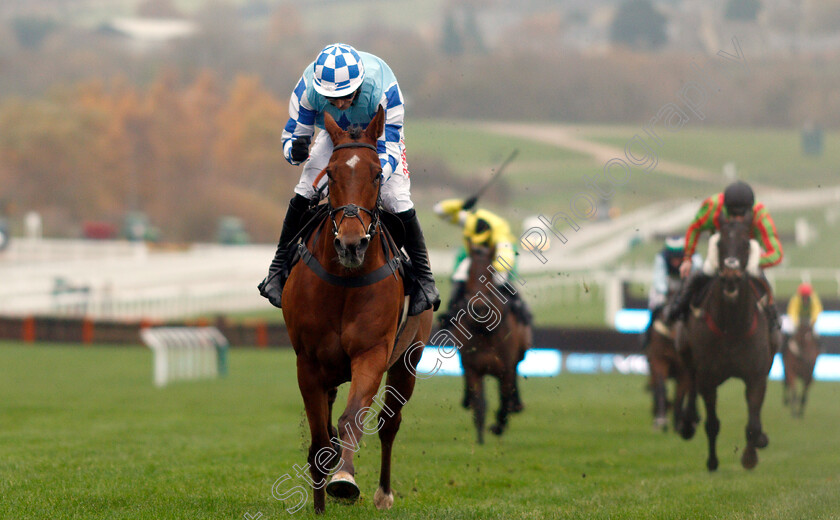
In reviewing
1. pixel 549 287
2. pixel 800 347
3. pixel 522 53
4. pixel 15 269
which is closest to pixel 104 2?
pixel 522 53

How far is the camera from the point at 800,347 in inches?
583

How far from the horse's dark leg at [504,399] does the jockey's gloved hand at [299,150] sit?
14.9 feet

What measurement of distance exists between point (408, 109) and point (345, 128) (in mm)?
38654

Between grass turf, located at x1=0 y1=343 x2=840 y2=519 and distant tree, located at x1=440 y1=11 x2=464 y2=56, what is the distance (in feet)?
200

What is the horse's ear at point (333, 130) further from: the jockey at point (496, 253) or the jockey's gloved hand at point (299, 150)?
the jockey at point (496, 253)

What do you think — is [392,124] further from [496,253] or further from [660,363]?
[660,363]

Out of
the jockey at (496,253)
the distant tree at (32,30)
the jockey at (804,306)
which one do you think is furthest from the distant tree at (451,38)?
the jockey at (496,253)

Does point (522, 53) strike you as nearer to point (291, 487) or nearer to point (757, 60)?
point (757, 60)

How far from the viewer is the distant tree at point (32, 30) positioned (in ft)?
303

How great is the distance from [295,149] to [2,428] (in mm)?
5781

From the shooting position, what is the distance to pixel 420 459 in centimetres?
895

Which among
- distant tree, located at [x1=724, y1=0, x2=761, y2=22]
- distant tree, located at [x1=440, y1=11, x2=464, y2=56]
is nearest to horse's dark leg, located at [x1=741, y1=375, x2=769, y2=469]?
distant tree, located at [x1=724, y1=0, x2=761, y2=22]

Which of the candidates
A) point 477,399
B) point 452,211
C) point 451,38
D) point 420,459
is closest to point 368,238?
point 420,459

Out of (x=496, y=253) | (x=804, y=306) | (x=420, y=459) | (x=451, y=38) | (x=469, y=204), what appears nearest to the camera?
(x=420, y=459)
